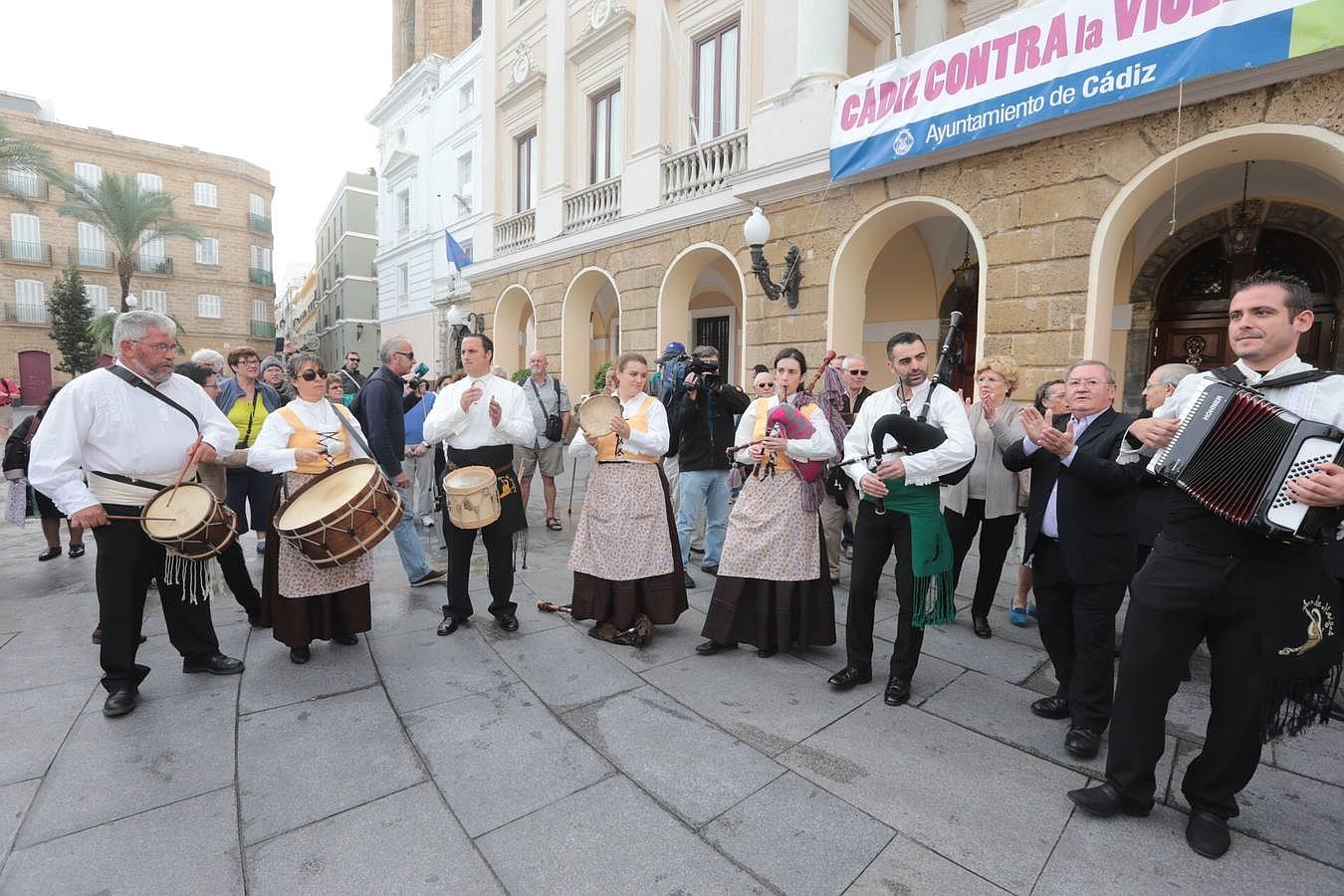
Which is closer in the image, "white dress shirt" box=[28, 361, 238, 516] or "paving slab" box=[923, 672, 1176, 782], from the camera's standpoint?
"paving slab" box=[923, 672, 1176, 782]

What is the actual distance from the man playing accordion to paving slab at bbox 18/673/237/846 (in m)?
3.52

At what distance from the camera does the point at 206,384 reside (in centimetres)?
536

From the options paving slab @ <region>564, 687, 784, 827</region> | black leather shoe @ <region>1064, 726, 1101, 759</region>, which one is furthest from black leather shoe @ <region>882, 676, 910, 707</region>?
paving slab @ <region>564, 687, 784, 827</region>

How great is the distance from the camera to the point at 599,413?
13.0 ft

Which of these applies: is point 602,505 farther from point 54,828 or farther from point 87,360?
point 87,360

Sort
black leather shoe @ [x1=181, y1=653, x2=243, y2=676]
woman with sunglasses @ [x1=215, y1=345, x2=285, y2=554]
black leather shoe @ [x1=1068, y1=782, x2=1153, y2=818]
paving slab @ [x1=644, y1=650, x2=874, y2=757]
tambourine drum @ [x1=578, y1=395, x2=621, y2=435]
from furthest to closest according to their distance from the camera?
woman with sunglasses @ [x1=215, y1=345, x2=285, y2=554]
tambourine drum @ [x1=578, y1=395, x2=621, y2=435]
black leather shoe @ [x1=181, y1=653, x2=243, y2=676]
paving slab @ [x1=644, y1=650, x2=874, y2=757]
black leather shoe @ [x1=1068, y1=782, x2=1153, y2=818]

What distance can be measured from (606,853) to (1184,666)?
2.18 meters

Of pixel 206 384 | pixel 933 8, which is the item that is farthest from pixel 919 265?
pixel 206 384

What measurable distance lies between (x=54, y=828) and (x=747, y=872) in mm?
2479

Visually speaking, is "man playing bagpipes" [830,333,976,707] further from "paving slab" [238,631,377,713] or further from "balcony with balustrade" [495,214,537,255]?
"balcony with balustrade" [495,214,537,255]

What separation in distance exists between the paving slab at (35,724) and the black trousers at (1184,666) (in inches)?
171

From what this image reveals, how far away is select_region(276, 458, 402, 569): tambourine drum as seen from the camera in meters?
3.35

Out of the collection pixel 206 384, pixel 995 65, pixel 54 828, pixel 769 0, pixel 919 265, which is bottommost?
pixel 54 828

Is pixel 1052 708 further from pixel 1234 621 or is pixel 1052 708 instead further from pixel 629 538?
pixel 629 538
